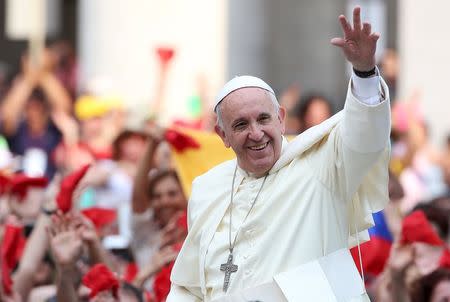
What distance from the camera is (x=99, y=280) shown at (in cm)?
769

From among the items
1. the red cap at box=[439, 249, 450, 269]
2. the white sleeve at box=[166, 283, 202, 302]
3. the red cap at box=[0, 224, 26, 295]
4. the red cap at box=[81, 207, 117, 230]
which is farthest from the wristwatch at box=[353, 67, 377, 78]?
the red cap at box=[81, 207, 117, 230]

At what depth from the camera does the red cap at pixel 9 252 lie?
8.37 meters

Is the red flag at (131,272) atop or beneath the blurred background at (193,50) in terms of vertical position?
beneath

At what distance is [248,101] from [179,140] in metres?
3.43

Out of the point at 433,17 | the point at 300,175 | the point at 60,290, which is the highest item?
the point at 433,17

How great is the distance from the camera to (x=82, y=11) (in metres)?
18.8

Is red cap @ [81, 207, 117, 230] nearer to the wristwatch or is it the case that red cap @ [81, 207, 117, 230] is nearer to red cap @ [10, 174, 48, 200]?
red cap @ [10, 174, 48, 200]

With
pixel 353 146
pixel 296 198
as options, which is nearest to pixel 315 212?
pixel 296 198

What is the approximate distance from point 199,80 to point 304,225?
10624 mm

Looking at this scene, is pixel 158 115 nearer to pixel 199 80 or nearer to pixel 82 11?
pixel 199 80

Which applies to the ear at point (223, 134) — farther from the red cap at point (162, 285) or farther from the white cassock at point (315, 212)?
the red cap at point (162, 285)

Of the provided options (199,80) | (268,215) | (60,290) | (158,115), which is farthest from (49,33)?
(268,215)

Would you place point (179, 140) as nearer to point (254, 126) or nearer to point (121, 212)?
point (121, 212)

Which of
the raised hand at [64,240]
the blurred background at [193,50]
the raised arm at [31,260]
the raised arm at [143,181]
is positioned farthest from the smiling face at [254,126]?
the blurred background at [193,50]
